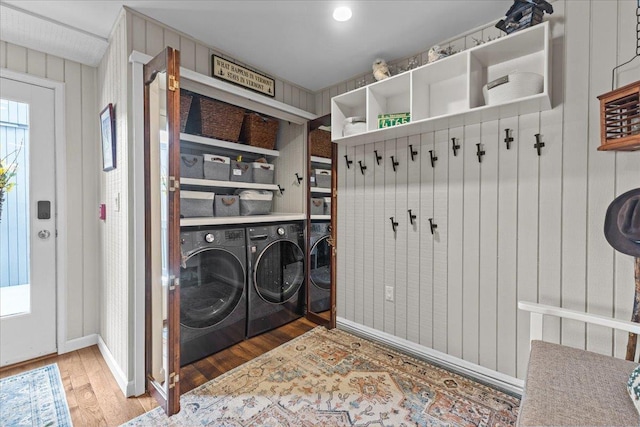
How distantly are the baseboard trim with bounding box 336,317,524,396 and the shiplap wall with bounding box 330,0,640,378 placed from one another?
0.04 metres

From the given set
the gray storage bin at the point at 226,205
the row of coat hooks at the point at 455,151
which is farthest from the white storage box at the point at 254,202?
the row of coat hooks at the point at 455,151

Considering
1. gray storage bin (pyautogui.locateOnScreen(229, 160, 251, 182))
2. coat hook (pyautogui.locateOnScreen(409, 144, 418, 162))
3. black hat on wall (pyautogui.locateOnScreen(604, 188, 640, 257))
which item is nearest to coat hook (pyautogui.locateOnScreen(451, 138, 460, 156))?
coat hook (pyautogui.locateOnScreen(409, 144, 418, 162))

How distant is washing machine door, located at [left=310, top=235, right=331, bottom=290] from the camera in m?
2.94

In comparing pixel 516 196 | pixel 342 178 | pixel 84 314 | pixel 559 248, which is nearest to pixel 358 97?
pixel 342 178

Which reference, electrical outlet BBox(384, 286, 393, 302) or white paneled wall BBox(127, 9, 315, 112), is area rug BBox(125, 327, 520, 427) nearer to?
electrical outlet BBox(384, 286, 393, 302)

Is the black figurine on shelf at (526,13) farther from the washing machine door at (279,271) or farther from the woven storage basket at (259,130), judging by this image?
the washing machine door at (279,271)

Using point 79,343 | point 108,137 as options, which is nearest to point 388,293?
point 108,137

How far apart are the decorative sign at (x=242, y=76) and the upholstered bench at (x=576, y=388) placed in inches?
98.1

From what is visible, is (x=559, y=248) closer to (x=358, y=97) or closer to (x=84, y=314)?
(x=358, y=97)

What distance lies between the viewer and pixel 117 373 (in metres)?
1.88

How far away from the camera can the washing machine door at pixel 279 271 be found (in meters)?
2.58

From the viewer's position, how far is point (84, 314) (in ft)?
7.75

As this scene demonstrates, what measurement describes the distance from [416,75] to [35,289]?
307 centimetres

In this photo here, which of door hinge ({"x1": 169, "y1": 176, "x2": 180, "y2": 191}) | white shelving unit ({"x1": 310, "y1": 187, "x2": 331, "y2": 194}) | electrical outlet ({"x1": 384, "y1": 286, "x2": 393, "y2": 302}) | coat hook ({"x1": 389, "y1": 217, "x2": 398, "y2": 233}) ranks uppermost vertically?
white shelving unit ({"x1": 310, "y1": 187, "x2": 331, "y2": 194})
